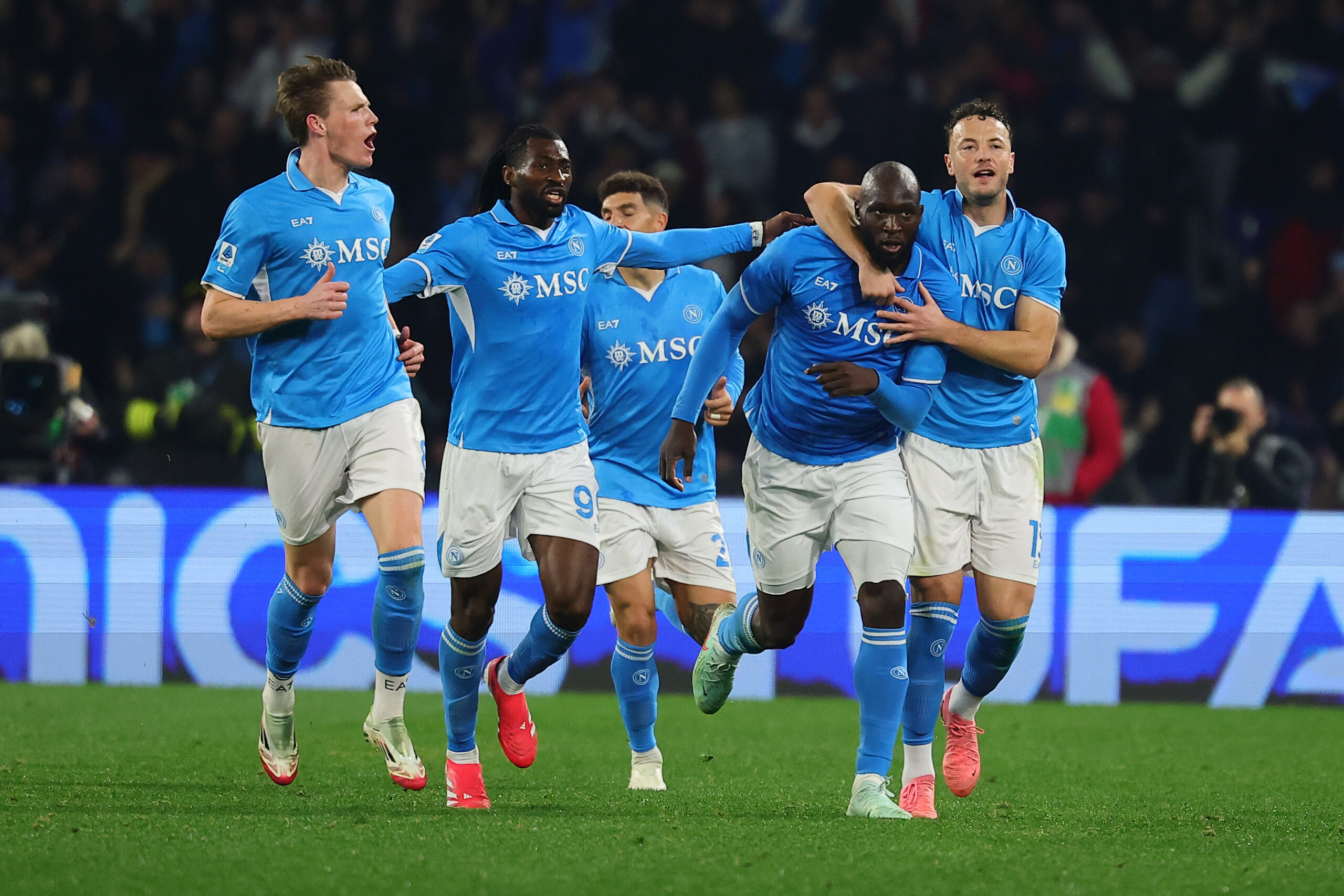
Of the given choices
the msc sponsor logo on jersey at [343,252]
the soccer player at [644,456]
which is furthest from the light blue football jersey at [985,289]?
the msc sponsor logo on jersey at [343,252]

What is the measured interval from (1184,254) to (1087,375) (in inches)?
133

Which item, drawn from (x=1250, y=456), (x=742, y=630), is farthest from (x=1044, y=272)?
(x=1250, y=456)

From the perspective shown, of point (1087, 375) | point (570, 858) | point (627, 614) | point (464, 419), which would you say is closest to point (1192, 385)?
point (1087, 375)

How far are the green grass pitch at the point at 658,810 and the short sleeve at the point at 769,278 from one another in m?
1.74

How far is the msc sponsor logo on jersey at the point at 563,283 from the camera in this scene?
5984 mm

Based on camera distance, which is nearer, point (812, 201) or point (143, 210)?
point (812, 201)

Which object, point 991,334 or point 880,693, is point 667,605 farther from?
point 991,334

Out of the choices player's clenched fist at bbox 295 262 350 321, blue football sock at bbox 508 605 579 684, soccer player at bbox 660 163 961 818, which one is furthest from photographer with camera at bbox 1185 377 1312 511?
player's clenched fist at bbox 295 262 350 321

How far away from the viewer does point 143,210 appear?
12656mm

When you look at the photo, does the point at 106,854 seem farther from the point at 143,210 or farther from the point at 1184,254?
the point at 1184,254

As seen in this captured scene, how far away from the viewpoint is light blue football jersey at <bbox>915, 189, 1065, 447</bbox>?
19.8ft

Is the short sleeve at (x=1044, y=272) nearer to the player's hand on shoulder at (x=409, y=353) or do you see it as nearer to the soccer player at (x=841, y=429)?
the soccer player at (x=841, y=429)

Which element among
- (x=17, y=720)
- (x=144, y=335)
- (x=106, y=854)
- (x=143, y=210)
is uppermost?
(x=143, y=210)

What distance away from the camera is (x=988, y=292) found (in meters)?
6.05
